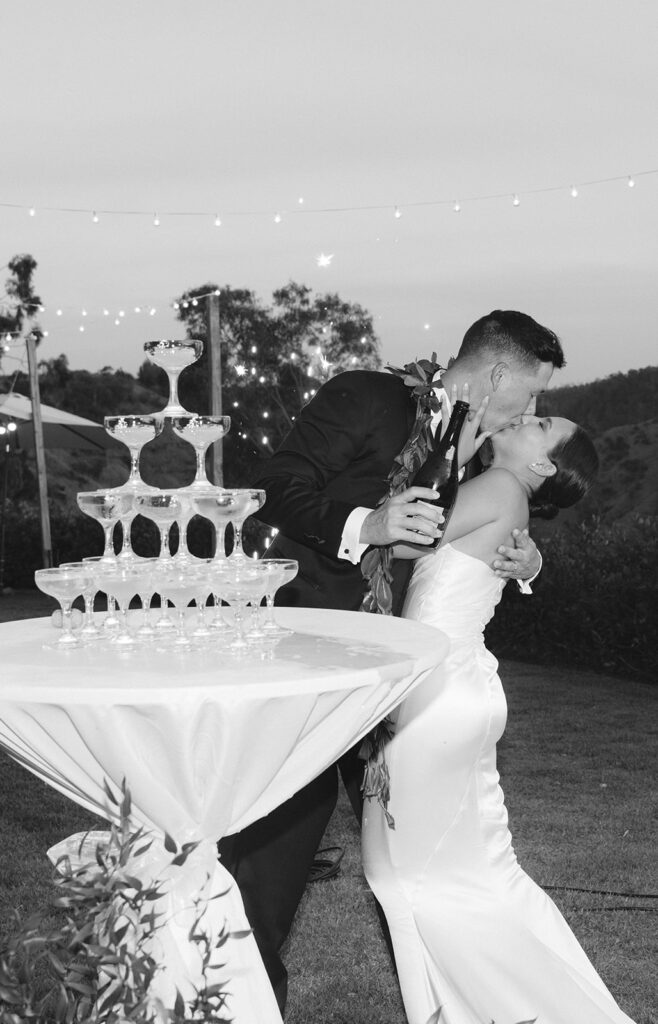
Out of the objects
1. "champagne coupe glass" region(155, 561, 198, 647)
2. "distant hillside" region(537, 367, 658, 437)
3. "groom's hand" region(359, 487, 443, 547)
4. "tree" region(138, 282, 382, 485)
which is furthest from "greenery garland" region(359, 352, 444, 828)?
"distant hillside" region(537, 367, 658, 437)

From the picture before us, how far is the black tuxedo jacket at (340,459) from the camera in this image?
2.90 metres

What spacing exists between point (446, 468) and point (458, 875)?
1.00m

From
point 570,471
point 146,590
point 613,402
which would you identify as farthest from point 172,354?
point 613,402

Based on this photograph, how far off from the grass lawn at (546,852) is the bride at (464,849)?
150 millimetres

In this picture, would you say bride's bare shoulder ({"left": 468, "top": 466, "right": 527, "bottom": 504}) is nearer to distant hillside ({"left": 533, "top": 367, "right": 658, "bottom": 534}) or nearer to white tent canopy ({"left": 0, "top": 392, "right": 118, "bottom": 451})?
white tent canopy ({"left": 0, "top": 392, "right": 118, "bottom": 451})

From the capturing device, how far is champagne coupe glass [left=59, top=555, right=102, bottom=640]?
2141 mm

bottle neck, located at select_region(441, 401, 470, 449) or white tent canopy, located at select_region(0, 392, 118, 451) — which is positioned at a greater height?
bottle neck, located at select_region(441, 401, 470, 449)

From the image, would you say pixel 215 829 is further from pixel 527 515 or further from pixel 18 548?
pixel 18 548

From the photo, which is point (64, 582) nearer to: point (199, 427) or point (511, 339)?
point (199, 427)

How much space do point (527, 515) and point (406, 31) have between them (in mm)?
7275

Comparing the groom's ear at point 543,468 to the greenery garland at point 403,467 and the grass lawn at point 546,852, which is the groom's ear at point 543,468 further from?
the grass lawn at point 546,852

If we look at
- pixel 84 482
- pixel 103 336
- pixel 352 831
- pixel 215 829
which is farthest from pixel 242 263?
pixel 84 482

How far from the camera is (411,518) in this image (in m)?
2.50

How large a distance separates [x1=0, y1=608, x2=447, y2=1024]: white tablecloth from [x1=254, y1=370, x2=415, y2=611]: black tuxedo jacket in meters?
0.80
